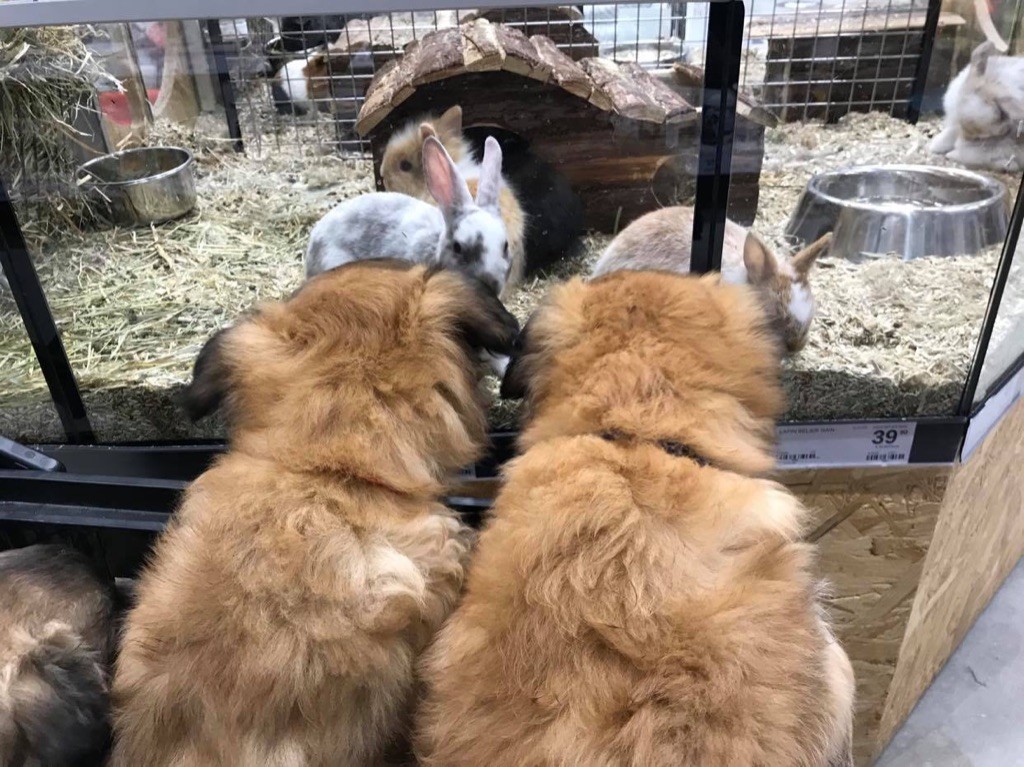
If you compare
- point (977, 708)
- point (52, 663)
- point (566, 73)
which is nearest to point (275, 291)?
point (566, 73)

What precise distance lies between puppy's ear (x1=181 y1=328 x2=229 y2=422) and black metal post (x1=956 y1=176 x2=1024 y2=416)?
1753 millimetres

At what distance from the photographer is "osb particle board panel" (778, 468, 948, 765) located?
211 centimetres

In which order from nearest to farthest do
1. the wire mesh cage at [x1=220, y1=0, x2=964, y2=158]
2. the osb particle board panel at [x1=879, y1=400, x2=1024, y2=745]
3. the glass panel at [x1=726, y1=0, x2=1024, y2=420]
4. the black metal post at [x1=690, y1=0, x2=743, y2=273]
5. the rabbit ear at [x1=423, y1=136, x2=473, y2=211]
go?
1. the black metal post at [x1=690, y1=0, x2=743, y2=273]
2. the wire mesh cage at [x1=220, y1=0, x2=964, y2=158]
3. the rabbit ear at [x1=423, y1=136, x2=473, y2=211]
4. the glass panel at [x1=726, y1=0, x2=1024, y2=420]
5. the osb particle board panel at [x1=879, y1=400, x2=1024, y2=745]

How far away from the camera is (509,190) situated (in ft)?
6.36

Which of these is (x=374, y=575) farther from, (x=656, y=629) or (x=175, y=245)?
(x=175, y=245)

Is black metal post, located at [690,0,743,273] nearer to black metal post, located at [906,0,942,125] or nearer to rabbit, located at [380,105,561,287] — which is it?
rabbit, located at [380,105,561,287]

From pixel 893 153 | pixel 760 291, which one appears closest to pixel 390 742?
pixel 760 291

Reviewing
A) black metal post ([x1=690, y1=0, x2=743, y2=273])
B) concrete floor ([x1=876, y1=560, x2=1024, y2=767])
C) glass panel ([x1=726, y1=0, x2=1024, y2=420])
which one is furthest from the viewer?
concrete floor ([x1=876, y1=560, x2=1024, y2=767])

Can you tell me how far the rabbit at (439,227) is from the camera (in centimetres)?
186

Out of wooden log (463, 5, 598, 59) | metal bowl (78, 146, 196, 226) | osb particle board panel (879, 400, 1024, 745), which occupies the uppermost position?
wooden log (463, 5, 598, 59)

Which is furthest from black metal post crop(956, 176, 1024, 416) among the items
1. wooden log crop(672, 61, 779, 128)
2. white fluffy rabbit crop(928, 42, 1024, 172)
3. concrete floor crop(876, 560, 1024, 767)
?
concrete floor crop(876, 560, 1024, 767)

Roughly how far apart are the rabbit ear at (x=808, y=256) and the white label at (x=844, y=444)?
1.28ft

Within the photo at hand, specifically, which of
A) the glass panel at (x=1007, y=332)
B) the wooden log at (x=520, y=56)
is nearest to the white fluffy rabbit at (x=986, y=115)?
the glass panel at (x=1007, y=332)

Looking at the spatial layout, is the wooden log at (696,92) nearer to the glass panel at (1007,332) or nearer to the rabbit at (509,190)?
the rabbit at (509,190)
